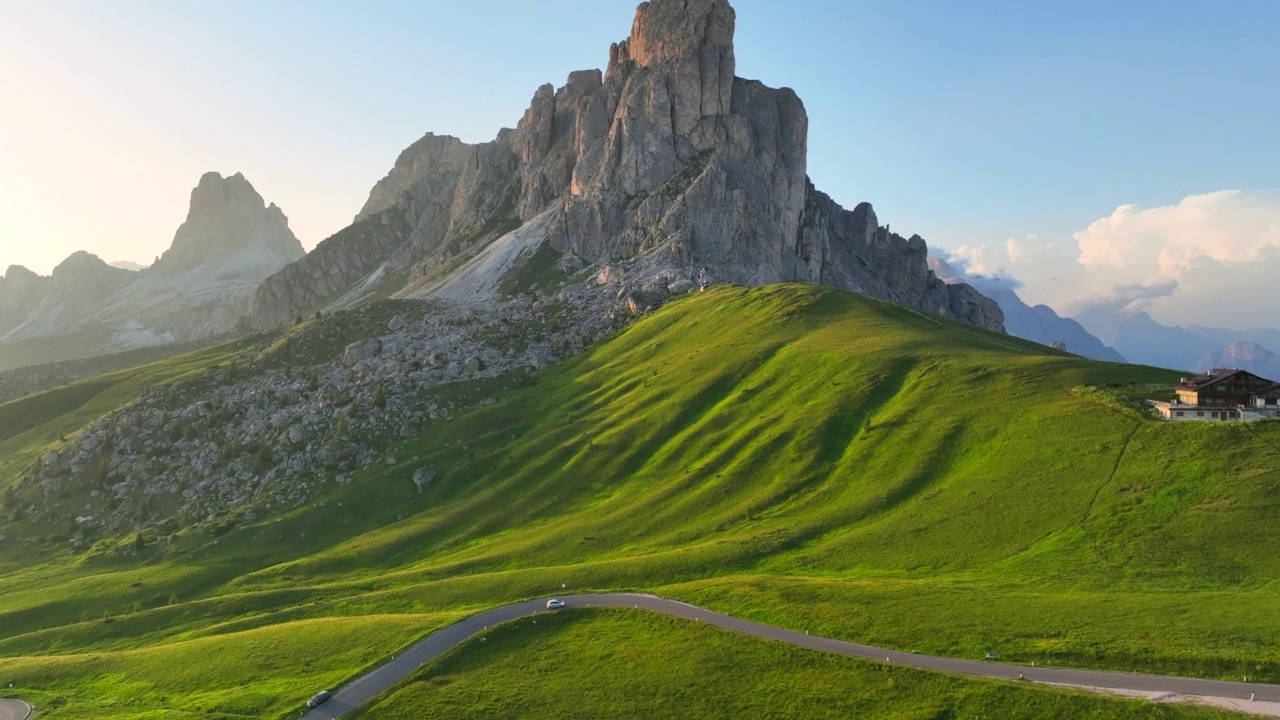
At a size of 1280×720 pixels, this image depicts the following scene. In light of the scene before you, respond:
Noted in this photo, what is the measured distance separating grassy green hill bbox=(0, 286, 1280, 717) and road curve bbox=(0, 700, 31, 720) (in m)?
1.85

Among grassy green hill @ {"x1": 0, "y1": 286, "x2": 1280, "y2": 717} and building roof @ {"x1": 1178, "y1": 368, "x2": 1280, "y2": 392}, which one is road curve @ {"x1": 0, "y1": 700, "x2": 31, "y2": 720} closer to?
grassy green hill @ {"x1": 0, "y1": 286, "x2": 1280, "y2": 717}

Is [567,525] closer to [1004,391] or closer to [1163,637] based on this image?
[1004,391]

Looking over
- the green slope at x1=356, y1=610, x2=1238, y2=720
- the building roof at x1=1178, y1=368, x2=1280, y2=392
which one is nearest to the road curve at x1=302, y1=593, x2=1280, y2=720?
the green slope at x1=356, y1=610, x2=1238, y2=720

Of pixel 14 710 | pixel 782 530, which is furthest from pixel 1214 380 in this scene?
pixel 14 710

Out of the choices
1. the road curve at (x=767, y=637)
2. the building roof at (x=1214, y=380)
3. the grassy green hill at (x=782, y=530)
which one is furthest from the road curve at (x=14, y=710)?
the building roof at (x=1214, y=380)

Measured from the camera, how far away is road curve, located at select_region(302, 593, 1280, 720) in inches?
1816

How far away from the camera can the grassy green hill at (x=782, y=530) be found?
5984cm

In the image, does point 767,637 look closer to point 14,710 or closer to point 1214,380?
point 1214,380

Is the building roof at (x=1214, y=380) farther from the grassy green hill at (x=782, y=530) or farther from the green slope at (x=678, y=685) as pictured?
the green slope at (x=678, y=685)

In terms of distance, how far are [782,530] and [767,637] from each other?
86.0 ft

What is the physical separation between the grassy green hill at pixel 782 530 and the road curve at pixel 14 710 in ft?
6.08

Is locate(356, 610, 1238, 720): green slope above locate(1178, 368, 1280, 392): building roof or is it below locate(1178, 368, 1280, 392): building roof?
below

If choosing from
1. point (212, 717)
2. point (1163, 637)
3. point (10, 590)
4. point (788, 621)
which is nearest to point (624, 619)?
Answer: point (788, 621)

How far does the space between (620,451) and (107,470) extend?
113227 millimetres
